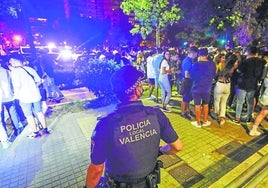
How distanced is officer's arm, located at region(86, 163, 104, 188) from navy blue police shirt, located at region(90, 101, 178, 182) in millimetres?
57

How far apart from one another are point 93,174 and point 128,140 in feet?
1.46

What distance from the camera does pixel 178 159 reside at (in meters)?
4.00

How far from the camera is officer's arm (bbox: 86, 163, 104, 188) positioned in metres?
1.75

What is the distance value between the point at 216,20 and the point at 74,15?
81.6 ft

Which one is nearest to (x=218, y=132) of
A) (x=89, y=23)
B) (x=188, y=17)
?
(x=188, y=17)

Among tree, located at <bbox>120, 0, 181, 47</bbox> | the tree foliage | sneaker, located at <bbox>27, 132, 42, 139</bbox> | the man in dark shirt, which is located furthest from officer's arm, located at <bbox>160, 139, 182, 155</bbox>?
tree, located at <bbox>120, 0, 181, 47</bbox>

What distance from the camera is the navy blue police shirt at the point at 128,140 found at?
1650 millimetres

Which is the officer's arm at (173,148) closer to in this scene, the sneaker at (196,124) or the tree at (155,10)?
the sneaker at (196,124)

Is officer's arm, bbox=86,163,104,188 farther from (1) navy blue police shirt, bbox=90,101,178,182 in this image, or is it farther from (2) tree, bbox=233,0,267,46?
(2) tree, bbox=233,0,267,46

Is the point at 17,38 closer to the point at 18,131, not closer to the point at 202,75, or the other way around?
the point at 18,131

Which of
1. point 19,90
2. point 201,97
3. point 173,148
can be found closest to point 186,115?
point 201,97

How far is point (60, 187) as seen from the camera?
3.38 metres

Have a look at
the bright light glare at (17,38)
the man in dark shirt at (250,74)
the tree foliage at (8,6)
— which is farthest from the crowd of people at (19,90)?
the bright light glare at (17,38)

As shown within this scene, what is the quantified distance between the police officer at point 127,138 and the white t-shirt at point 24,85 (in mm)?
3633
